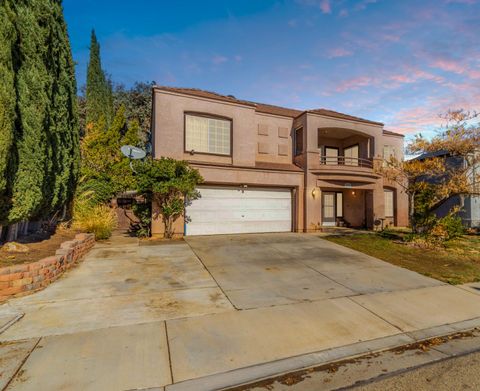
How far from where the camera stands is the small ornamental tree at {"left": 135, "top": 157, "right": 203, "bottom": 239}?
413 inches

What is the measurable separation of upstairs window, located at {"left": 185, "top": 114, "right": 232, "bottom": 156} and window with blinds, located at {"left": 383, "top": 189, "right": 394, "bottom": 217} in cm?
1152

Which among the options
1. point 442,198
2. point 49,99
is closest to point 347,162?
point 442,198

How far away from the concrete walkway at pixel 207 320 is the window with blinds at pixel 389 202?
11.7 metres

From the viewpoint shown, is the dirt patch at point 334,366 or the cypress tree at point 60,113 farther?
the cypress tree at point 60,113

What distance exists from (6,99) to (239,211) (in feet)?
31.2

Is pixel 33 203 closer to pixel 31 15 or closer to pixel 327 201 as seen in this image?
pixel 31 15

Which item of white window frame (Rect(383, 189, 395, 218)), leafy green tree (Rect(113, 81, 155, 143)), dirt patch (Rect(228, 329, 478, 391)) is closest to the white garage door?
white window frame (Rect(383, 189, 395, 218))

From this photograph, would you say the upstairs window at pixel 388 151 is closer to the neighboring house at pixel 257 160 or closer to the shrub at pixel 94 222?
the neighboring house at pixel 257 160

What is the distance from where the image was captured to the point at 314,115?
1424cm

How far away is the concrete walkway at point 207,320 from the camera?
112 inches

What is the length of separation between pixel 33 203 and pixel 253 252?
20.4ft

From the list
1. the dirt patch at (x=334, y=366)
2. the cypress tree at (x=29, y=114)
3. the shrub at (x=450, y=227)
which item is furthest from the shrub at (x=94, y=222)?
the shrub at (x=450, y=227)

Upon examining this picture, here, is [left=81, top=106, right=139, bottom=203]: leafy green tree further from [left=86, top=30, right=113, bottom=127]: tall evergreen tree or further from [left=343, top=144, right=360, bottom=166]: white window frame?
[left=343, top=144, right=360, bottom=166]: white window frame

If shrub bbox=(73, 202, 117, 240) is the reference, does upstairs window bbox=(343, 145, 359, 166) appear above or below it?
above
